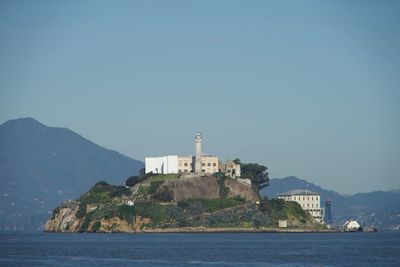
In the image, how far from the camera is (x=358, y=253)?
126 meters

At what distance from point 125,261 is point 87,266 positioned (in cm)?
777

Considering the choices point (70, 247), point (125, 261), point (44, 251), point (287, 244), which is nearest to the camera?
point (125, 261)

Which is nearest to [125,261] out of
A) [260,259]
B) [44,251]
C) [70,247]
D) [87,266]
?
[87,266]

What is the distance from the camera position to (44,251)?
131375mm

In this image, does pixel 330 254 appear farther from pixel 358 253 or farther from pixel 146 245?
pixel 146 245

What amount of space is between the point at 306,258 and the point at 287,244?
38.0m

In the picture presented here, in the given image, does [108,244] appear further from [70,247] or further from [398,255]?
[398,255]

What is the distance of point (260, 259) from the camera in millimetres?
112250

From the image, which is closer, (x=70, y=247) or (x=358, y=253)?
(x=358, y=253)

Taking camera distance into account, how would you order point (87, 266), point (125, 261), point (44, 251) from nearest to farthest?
point (87, 266) → point (125, 261) → point (44, 251)

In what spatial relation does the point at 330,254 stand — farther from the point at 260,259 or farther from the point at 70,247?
the point at 70,247

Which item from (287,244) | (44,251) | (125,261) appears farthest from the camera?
(287,244)

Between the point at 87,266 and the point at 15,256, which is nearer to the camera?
the point at 87,266

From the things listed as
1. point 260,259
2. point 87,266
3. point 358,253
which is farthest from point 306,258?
point 87,266
